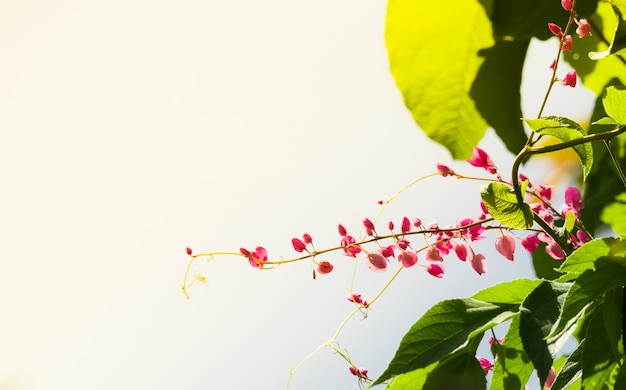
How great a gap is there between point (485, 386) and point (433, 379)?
0.11ft

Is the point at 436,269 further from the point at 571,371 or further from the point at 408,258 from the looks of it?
the point at 571,371

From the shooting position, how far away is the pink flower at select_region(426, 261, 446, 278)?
501 millimetres

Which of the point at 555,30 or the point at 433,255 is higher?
the point at 555,30

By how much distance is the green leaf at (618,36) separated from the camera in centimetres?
38

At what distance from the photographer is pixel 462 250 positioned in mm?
492

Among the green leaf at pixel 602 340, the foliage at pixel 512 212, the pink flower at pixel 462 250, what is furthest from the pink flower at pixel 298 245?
the green leaf at pixel 602 340

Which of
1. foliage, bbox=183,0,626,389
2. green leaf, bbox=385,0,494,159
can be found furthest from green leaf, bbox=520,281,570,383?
green leaf, bbox=385,0,494,159

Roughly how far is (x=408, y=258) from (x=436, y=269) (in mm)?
24

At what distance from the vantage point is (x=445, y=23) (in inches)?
21.7

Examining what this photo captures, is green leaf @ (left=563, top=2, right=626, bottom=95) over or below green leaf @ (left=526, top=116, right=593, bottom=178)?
over

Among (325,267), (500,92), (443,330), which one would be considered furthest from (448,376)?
(500,92)

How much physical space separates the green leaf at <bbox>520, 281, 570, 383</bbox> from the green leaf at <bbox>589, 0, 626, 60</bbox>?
13cm

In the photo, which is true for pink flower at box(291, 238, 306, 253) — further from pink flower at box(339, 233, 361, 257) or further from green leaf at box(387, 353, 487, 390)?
green leaf at box(387, 353, 487, 390)

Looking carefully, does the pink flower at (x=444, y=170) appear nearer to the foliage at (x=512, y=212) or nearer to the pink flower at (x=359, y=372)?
the foliage at (x=512, y=212)
